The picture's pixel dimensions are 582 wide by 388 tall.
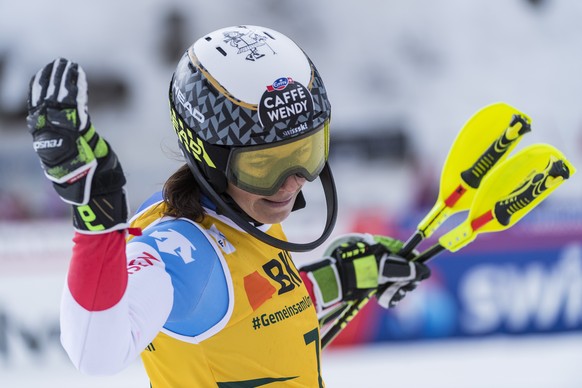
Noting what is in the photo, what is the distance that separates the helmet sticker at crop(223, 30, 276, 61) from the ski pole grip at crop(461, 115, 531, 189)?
946mm

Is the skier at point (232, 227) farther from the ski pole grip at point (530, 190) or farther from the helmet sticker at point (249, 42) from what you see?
the ski pole grip at point (530, 190)

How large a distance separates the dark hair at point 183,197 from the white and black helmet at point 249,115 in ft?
0.14

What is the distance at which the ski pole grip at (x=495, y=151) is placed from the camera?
2.49 metres

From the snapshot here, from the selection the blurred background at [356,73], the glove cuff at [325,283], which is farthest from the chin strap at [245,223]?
the blurred background at [356,73]

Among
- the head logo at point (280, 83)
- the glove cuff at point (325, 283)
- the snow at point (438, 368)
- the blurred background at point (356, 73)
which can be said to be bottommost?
the snow at point (438, 368)

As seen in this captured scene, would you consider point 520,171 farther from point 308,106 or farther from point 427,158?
point 427,158

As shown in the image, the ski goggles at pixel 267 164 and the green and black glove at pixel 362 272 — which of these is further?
the green and black glove at pixel 362 272

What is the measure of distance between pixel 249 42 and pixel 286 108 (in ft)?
0.66

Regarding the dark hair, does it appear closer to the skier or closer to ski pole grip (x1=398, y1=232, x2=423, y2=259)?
the skier

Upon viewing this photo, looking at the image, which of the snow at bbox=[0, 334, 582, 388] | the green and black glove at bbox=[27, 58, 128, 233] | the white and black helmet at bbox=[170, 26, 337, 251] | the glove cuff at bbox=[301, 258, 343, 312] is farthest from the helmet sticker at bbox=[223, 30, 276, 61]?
the snow at bbox=[0, 334, 582, 388]

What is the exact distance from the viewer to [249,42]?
6.22ft

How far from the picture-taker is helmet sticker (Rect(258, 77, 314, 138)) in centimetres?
180

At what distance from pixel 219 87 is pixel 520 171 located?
1066 millimetres

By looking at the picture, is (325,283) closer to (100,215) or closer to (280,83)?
(280,83)
